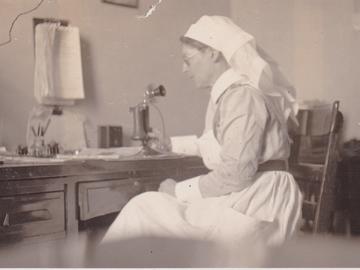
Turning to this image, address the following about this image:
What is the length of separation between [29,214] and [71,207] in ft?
0.28

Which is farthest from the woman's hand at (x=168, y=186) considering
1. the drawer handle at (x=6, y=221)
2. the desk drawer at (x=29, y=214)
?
the drawer handle at (x=6, y=221)

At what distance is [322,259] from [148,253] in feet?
1.28

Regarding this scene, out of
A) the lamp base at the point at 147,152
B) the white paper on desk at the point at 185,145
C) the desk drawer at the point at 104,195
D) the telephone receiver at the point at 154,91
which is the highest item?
the telephone receiver at the point at 154,91

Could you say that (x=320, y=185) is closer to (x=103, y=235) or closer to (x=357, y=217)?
(x=357, y=217)

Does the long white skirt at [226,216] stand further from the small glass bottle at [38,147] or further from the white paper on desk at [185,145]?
the small glass bottle at [38,147]

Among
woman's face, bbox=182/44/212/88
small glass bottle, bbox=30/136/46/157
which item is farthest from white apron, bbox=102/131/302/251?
small glass bottle, bbox=30/136/46/157

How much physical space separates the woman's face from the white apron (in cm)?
12

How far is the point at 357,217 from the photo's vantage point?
1212 mm

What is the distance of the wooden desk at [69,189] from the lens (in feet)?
3.65

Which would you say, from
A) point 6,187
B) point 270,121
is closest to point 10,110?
point 6,187

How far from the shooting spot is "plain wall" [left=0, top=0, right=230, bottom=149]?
3.87 ft

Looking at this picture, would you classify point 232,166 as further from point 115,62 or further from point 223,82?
point 115,62

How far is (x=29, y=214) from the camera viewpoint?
112 cm

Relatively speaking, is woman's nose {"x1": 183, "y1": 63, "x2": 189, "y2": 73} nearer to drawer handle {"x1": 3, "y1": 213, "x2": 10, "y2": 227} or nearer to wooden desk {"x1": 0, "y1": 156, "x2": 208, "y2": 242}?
wooden desk {"x1": 0, "y1": 156, "x2": 208, "y2": 242}
